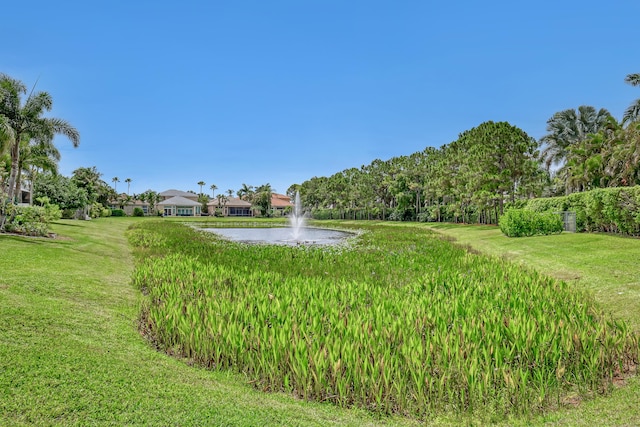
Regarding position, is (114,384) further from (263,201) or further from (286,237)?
(263,201)

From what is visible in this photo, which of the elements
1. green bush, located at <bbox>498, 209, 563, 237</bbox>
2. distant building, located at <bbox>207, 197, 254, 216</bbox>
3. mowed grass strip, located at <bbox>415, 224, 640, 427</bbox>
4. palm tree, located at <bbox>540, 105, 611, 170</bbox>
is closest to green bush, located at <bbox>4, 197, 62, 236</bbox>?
mowed grass strip, located at <bbox>415, 224, 640, 427</bbox>

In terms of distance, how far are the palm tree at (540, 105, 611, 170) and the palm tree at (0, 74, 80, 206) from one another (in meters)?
60.6

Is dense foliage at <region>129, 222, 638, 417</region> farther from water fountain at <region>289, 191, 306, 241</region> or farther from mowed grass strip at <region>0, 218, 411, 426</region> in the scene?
water fountain at <region>289, 191, 306, 241</region>

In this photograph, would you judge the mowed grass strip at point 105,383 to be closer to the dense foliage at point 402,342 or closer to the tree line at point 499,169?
the dense foliage at point 402,342

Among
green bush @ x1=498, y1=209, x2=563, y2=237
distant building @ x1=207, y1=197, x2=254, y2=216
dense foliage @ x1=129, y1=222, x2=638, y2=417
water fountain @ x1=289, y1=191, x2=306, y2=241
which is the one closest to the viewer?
dense foliage @ x1=129, y1=222, x2=638, y2=417

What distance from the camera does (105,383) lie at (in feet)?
16.0

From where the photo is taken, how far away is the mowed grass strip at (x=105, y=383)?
4293mm

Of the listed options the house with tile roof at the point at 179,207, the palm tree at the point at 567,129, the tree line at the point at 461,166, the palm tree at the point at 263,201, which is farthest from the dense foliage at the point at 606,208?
the house with tile roof at the point at 179,207

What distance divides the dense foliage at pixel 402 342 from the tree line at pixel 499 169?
32075 millimetres

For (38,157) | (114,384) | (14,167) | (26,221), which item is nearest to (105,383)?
(114,384)

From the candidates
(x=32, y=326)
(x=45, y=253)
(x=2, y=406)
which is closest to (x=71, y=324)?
(x=32, y=326)

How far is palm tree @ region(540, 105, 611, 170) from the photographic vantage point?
58.8 metres

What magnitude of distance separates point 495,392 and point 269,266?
32.5 ft

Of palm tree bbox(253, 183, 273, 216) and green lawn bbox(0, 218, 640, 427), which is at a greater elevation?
palm tree bbox(253, 183, 273, 216)
